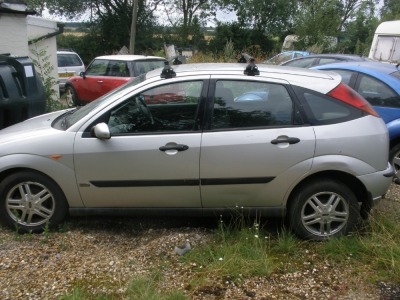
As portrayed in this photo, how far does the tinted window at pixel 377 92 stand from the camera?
19.8 feet

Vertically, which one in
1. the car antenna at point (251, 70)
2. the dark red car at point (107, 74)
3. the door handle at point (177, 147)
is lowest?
the dark red car at point (107, 74)

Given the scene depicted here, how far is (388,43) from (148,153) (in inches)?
511

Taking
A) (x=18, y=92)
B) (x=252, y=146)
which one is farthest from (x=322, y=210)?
(x=18, y=92)

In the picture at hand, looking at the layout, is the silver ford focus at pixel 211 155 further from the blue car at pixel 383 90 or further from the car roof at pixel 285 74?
the blue car at pixel 383 90

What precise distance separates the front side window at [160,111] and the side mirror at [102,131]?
14 cm

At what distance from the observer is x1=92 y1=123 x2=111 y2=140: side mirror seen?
3703 mm

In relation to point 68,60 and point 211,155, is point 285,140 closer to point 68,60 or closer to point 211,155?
point 211,155

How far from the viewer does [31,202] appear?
4.00 meters

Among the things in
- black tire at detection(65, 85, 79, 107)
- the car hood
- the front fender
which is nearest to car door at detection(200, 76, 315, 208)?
the front fender

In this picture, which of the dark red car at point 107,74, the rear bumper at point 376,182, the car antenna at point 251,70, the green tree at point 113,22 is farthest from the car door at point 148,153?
the green tree at point 113,22

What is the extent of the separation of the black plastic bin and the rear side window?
3784 millimetres

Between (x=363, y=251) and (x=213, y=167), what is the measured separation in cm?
146

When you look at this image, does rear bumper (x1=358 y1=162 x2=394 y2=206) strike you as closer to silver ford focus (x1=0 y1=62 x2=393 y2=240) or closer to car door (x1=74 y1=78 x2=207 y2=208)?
silver ford focus (x1=0 y1=62 x2=393 y2=240)

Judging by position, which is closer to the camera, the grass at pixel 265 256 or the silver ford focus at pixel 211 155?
the grass at pixel 265 256
